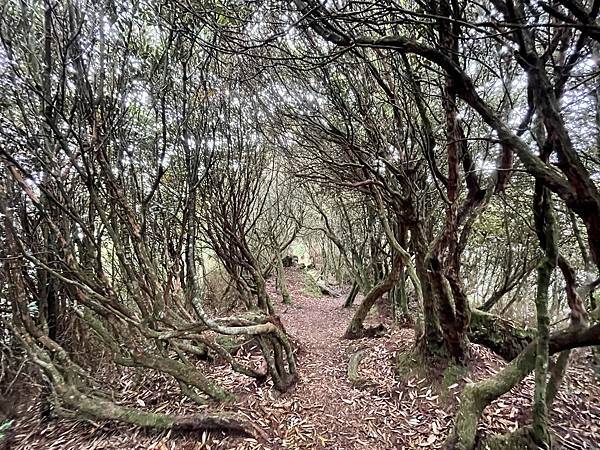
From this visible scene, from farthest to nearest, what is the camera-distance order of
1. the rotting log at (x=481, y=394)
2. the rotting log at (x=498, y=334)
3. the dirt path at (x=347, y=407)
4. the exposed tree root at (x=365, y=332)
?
1. the exposed tree root at (x=365, y=332)
2. the rotting log at (x=498, y=334)
3. the dirt path at (x=347, y=407)
4. the rotting log at (x=481, y=394)

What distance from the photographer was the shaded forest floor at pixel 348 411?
9.50 feet

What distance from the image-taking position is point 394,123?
15.0 feet

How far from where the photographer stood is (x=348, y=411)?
11.9 ft

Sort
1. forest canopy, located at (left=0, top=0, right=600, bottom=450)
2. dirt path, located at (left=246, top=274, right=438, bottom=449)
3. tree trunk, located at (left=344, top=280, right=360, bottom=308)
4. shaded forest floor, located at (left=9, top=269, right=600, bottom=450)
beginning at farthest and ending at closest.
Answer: tree trunk, located at (left=344, top=280, right=360, bottom=308) → dirt path, located at (left=246, top=274, right=438, bottom=449) → shaded forest floor, located at (left=9, top=269, right=600, bottom=450) → forest canopy, located at (left=0, top=0, right=600, bottom=450)

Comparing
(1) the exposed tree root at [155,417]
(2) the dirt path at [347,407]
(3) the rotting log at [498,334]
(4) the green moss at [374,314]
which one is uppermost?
(3) the rotting log at [498,334]

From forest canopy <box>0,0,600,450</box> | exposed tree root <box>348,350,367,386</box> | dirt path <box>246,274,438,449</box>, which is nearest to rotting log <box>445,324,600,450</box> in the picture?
forest canopy <box>0,0,600,450</box>

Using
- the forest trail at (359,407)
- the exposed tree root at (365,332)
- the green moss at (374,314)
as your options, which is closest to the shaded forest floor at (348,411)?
the forest trail at (359,407)

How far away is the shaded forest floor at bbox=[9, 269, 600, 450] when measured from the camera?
114 inches

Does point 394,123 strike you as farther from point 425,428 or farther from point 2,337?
point 2,337

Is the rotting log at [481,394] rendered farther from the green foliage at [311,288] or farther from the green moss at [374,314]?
the green foliage at [311,288]

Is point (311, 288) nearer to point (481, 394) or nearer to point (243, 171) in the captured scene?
point (243, 171)

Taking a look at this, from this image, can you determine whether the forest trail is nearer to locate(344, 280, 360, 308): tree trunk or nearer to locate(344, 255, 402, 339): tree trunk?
locate(344, 255, 402, 339): tree trunk

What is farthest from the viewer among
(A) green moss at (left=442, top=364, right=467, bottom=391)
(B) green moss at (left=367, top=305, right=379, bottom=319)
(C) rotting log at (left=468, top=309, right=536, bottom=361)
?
(B) green moss at (left=367, top=305, right=379, bottom=319)

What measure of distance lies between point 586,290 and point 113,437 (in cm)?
419
